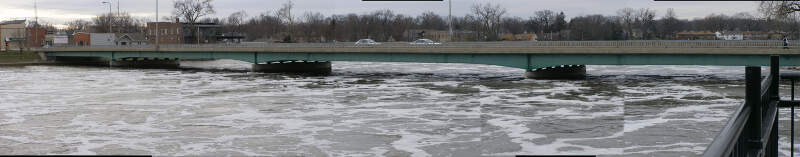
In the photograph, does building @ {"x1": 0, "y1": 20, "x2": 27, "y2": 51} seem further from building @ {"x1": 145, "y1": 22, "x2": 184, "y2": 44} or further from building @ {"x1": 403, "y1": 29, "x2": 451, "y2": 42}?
building @ {"x1": 403, "y1": 29, "x2": 451, "y2": 42}

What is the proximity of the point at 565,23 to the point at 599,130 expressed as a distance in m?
116

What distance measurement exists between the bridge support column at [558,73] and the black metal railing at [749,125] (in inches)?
1888

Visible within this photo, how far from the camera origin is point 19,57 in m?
94.9

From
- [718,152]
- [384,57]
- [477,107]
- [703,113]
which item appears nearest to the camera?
[718,152]

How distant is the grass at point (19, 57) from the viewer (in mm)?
91562

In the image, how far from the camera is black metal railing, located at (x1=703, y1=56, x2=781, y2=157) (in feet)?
8.17

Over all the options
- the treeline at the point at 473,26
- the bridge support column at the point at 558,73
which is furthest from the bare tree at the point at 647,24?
the bridge support column at the point at 558,73

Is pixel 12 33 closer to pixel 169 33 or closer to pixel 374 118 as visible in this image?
pixel 169 33

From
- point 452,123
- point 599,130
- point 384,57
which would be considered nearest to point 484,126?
point 452,123

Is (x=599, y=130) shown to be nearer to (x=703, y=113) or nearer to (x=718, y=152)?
(x=703, y=113)

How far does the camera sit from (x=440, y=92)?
4084 cm

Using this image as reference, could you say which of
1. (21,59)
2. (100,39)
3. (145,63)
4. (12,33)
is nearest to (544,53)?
(145,63)

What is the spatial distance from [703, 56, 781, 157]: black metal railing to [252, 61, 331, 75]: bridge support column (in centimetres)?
6350

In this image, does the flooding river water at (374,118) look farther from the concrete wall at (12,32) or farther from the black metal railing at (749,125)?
the concrete wall at (12,32)
